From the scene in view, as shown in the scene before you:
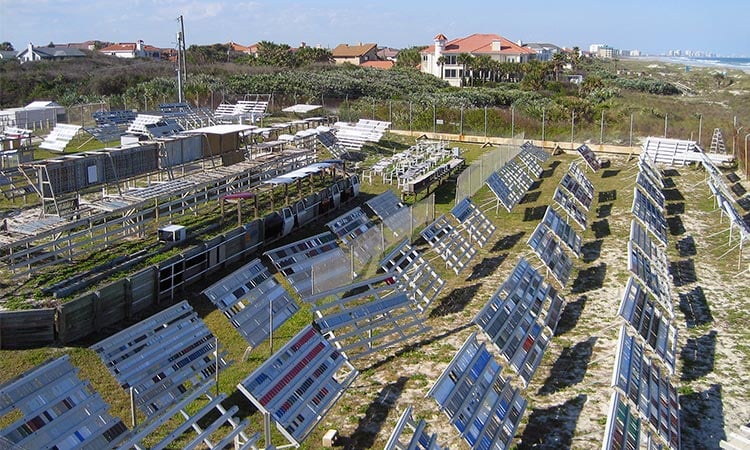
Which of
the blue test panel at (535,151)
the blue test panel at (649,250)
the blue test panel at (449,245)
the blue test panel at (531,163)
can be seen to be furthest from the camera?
the blue test panel at (535,151)

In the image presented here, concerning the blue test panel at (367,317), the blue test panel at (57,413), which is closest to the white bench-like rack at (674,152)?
the blue test panel at (367,317)

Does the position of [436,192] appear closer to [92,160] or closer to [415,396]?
[92,160]

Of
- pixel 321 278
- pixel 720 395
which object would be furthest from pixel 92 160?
pixel 720 395

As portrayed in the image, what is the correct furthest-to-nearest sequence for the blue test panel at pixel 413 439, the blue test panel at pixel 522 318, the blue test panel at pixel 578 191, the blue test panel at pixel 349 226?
the blue test panel at pixel 578 191
the blue test panel at pixel 349 226
the blue test panel at pixel 522 318
the blue test panel at pixel 413 439

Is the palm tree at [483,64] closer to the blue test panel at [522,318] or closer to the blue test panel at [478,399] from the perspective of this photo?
the blue test panel at [522,318]

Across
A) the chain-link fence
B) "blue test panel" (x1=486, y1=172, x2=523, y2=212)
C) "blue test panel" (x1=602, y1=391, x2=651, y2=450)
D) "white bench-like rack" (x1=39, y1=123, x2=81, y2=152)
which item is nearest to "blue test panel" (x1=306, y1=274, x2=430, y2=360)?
"blue test panel" (x1=602, y1=391, x2=651, y2=450)

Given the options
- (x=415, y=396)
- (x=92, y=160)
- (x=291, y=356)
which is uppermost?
(x=92, y=160)

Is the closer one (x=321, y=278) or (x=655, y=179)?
(x=321, y=278)
